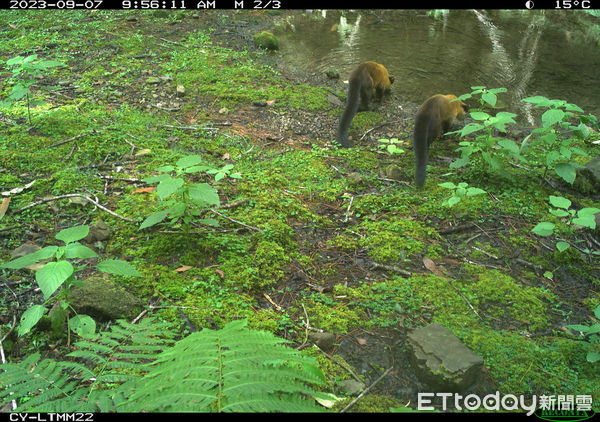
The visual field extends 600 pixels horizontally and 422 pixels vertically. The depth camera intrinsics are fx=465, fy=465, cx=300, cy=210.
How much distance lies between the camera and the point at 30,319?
7.82ft

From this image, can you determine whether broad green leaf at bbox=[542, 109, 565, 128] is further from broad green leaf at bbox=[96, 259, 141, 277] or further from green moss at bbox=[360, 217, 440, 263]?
broad green leaf at bbox=[96, 259, 141, 277]

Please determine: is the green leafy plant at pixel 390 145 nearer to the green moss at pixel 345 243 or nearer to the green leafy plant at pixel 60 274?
the green moss at pixel 345 243

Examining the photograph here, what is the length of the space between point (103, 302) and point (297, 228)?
5.17ft

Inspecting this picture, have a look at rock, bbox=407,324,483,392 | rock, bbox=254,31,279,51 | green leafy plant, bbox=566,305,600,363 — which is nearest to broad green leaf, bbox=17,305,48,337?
rock, bbox=407,324,483,392

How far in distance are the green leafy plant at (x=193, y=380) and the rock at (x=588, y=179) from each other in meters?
3.76

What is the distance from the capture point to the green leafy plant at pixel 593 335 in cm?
253

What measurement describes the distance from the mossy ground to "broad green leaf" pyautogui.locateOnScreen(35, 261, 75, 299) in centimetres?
54

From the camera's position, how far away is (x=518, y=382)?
7.97 ft

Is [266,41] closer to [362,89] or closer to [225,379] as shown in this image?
[362,89]

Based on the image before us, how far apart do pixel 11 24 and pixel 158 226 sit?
713cm

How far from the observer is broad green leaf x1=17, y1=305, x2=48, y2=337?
92.9 inches

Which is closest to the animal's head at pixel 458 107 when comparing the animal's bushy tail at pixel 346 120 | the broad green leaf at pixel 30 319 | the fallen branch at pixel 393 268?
the animal's bushy tail at pixel 346 120

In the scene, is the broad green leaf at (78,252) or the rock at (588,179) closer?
the broad green leaf at (78,252)

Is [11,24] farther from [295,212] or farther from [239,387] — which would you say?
[239,387]
